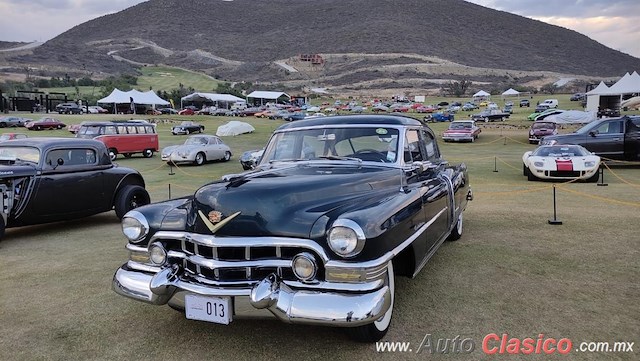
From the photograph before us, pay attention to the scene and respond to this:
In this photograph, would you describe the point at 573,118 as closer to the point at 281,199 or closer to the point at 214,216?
the point at 281,199

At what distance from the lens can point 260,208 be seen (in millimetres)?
3533

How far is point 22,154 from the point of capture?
7543 mm

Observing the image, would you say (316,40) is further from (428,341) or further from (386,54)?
(428,341)

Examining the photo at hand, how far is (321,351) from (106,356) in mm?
1618

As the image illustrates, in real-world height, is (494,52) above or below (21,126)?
above

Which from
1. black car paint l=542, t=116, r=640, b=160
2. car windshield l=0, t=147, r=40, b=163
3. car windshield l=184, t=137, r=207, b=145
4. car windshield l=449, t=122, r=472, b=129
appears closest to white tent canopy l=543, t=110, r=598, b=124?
car windshield l=449, t=122, r=472, b=129

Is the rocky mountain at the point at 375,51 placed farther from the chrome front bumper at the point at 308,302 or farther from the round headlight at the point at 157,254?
the chrome front bumper at the point at 308,302

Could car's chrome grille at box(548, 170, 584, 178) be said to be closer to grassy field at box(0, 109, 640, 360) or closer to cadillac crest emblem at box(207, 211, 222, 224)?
grassy field at box(0, 109, 640, 360)

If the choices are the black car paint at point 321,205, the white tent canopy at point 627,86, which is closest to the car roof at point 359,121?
the black car paint at point 321,205

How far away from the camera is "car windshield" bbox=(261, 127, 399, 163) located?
4.93 metres

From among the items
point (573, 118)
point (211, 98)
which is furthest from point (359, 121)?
point (211, 98)

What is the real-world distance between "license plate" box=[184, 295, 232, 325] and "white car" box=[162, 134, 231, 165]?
59.1 feet

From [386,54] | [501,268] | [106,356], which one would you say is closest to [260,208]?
[106,356]

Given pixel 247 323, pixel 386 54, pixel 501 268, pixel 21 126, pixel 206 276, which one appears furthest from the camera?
pixel 386 54
